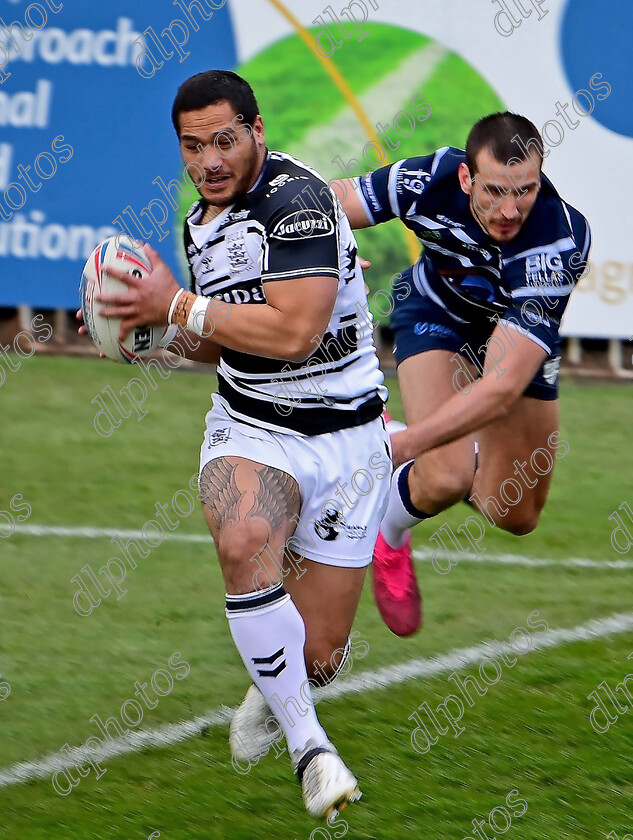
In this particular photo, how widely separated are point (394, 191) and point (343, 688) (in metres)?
2.05

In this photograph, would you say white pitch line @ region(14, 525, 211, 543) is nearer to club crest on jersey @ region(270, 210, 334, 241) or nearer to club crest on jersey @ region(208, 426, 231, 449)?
club crest on jersey @ region(208, 426, 231, 449)

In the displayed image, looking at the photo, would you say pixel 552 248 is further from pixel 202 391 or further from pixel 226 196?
pixel 202 391

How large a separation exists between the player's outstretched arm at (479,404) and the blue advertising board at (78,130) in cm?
654

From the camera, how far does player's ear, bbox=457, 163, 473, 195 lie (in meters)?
5.16

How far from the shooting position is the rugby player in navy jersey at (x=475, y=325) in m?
4.82

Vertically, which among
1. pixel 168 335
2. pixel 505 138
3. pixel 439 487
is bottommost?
pixel 439 487

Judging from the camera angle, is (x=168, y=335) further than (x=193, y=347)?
No

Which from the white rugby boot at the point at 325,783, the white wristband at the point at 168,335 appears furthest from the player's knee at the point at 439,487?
the white rugby boot at the point at 325,783

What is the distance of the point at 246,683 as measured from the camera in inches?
205

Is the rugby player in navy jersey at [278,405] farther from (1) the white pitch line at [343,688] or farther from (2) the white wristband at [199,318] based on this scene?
(1) the white pitch line at [343,688]

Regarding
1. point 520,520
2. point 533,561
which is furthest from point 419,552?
point 520,520

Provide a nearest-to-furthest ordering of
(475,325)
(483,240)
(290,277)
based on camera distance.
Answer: (290,277), (483,240), (475,325)

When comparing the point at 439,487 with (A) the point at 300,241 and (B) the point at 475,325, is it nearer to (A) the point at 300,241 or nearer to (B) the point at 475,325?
(B) the point at 475,325

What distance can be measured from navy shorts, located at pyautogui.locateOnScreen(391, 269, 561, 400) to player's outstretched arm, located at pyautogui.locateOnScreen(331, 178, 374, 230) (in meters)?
0.71
